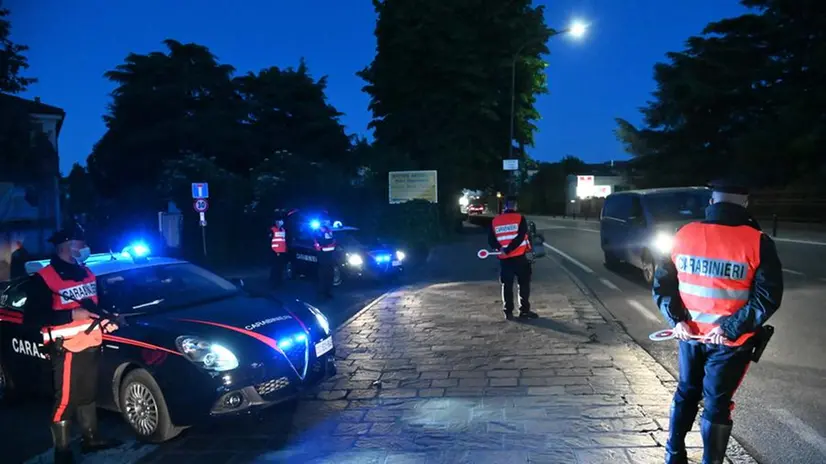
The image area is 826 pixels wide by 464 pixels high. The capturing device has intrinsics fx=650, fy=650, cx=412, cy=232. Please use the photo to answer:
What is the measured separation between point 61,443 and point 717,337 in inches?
169

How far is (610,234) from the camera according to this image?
15930 millimetres

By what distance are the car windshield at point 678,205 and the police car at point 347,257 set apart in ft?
19.4

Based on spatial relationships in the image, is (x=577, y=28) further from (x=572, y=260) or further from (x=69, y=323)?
(x=69, y=323)

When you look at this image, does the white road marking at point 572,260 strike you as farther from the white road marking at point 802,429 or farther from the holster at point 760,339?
the holster at point 760,339

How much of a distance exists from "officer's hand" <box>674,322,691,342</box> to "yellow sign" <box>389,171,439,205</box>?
23.2 meters

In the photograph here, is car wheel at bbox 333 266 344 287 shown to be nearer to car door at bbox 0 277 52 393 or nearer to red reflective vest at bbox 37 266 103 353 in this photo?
car door at bbox 0 277 52 393

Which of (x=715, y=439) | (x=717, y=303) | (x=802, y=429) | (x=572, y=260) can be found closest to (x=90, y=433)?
(x=715, y=439)

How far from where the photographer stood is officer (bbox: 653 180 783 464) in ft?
11.6

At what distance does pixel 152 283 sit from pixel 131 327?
97cm

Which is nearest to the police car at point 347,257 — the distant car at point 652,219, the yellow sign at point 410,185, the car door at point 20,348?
the distant car at point 652,219

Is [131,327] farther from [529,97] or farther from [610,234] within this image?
[529,97]

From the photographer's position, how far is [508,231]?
29.8 feet

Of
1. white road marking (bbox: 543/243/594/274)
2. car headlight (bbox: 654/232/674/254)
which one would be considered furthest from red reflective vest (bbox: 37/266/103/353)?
white road marking (bbox: 543/243/594/274)

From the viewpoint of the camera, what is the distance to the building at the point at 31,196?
2197 cm
